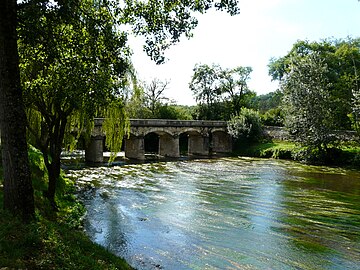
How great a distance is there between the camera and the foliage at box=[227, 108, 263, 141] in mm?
41406

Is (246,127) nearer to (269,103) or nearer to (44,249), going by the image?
(44,249)

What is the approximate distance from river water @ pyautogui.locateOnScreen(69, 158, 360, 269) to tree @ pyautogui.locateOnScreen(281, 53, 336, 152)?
7359mm

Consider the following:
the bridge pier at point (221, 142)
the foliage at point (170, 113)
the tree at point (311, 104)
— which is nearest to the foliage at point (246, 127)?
the bridge pier at point (221, 142)

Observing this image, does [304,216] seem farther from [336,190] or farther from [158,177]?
[158,177]

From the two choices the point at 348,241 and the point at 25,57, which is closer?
the point at 25,57

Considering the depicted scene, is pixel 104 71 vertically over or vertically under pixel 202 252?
over

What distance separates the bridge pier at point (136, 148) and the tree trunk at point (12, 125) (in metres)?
26.2

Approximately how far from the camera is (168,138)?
38.6 m

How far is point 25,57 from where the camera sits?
29.9 ft

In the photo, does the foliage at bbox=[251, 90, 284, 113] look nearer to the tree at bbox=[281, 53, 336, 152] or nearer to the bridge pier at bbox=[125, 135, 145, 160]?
the tree at bbox=[281, 53, 336, 152]

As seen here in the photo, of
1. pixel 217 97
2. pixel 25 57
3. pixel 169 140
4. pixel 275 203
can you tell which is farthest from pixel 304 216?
pixel 217 97

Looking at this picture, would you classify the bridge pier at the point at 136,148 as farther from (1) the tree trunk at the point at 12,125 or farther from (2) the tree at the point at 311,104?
(1) the tree trunk at the point at 12,125

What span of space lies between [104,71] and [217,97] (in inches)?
1771

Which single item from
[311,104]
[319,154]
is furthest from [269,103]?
[311,104]
